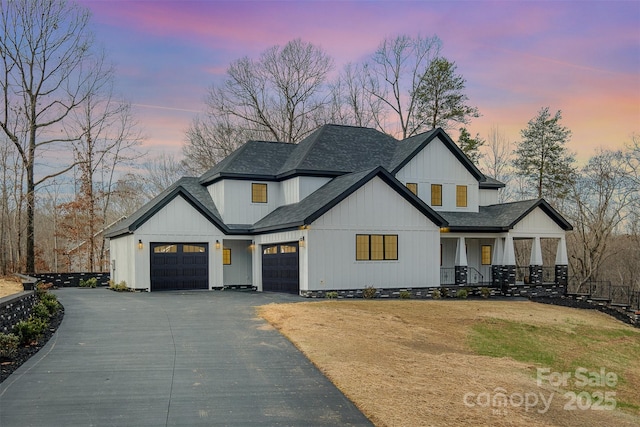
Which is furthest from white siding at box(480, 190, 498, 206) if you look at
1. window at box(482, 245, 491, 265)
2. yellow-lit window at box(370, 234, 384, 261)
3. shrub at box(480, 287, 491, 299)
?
yellow-lit window at box(370, 234, 384, 261)

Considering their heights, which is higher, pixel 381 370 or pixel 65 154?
pixel 65 154

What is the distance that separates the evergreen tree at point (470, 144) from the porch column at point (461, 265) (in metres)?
20.6

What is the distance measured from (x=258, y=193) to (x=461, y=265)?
11.1 metres

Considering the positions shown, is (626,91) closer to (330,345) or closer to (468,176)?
(468,176)

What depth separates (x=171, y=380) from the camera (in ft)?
29.7

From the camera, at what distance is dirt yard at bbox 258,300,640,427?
8.42m

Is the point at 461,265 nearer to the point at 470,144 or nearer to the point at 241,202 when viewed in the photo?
the point at 241,202

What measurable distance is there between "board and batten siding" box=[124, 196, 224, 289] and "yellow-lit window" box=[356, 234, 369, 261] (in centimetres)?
769

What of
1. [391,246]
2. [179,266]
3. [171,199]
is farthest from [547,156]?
[179,266]

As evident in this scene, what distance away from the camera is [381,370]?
10062 millimetres

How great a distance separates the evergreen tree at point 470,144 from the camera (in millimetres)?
45938

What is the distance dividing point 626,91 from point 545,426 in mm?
25737

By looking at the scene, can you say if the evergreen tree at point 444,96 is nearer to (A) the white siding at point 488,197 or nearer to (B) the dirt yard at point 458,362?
(A) the white siding at point 488,197

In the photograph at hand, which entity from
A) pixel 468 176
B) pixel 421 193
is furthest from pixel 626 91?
pixel 421 193
